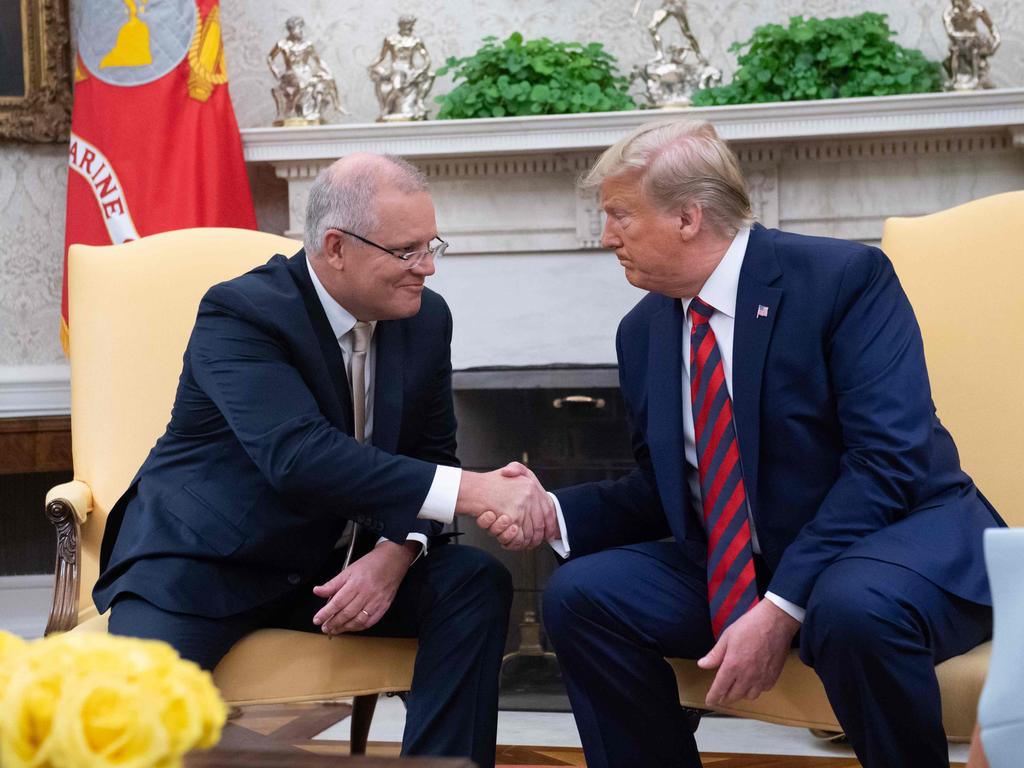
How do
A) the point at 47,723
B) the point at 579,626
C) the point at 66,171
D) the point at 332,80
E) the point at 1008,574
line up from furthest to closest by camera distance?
the point at 66,171 → the point at 332,80 → the point at 579,626 → the point at 1008,574 → the point at 47,723

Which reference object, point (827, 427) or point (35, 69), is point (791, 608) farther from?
point (35, 69)

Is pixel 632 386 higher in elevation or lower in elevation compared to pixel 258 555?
higher

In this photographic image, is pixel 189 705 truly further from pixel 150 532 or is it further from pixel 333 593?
pixel 150 532

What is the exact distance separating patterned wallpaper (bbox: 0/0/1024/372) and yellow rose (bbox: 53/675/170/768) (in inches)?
122

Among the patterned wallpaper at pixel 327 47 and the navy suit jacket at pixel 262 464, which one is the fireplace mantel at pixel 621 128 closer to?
the patterned wallpaper at pixel 327 47

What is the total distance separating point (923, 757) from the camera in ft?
5.74

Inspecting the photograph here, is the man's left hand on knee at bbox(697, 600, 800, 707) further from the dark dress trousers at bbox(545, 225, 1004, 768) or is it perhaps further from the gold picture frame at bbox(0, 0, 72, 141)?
the gold picture frame at bbox(0, 0, 72, 141)

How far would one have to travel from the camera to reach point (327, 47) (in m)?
3.92

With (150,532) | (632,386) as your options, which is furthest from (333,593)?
(632,386)

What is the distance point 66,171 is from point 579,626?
271cm

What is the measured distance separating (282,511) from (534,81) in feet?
6.09

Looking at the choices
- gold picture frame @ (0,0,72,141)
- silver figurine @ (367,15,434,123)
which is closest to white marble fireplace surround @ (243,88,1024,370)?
silver figurine @ (367,15,434,123)

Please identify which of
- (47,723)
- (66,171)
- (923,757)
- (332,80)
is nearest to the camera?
(47,723)

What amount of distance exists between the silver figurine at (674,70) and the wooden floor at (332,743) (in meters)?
1.76
